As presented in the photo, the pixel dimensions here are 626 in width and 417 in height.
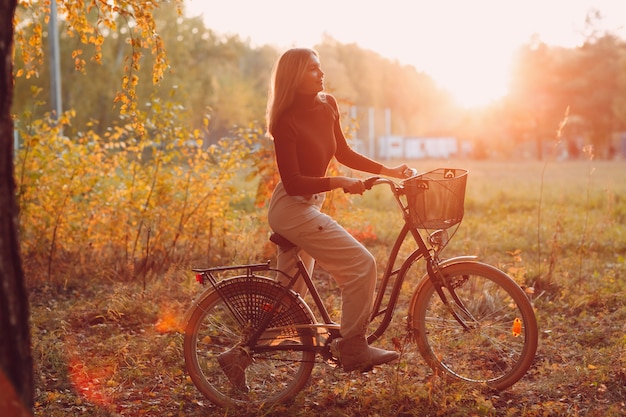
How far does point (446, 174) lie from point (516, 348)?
1494 millimetres

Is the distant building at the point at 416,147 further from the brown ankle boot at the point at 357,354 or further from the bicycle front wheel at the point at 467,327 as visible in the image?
the brown ankle boot at the point at 357,354

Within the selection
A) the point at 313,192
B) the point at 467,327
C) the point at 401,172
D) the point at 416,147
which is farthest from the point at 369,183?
the point at 416,147

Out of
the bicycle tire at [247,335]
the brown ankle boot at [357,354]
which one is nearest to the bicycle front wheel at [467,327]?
the brown ankle boot at [357,354]

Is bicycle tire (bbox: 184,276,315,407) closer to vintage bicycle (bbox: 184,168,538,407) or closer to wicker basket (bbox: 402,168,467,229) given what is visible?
vintage bicycle (bbox: 184,168,538,407)

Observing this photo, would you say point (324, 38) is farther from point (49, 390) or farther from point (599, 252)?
point (49, 390)

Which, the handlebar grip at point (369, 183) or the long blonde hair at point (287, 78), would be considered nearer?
the handlebar grip at point (369, 183)

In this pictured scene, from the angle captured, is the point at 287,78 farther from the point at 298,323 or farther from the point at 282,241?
the point at 298,323

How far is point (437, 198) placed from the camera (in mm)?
4297

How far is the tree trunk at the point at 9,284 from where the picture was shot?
2.61m

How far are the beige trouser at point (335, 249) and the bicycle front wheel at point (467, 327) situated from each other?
0.45m

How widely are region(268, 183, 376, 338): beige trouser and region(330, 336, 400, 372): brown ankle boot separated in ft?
0.16

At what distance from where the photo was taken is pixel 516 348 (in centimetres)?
514

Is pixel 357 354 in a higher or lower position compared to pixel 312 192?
lower

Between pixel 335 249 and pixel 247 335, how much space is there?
840 millimetres
